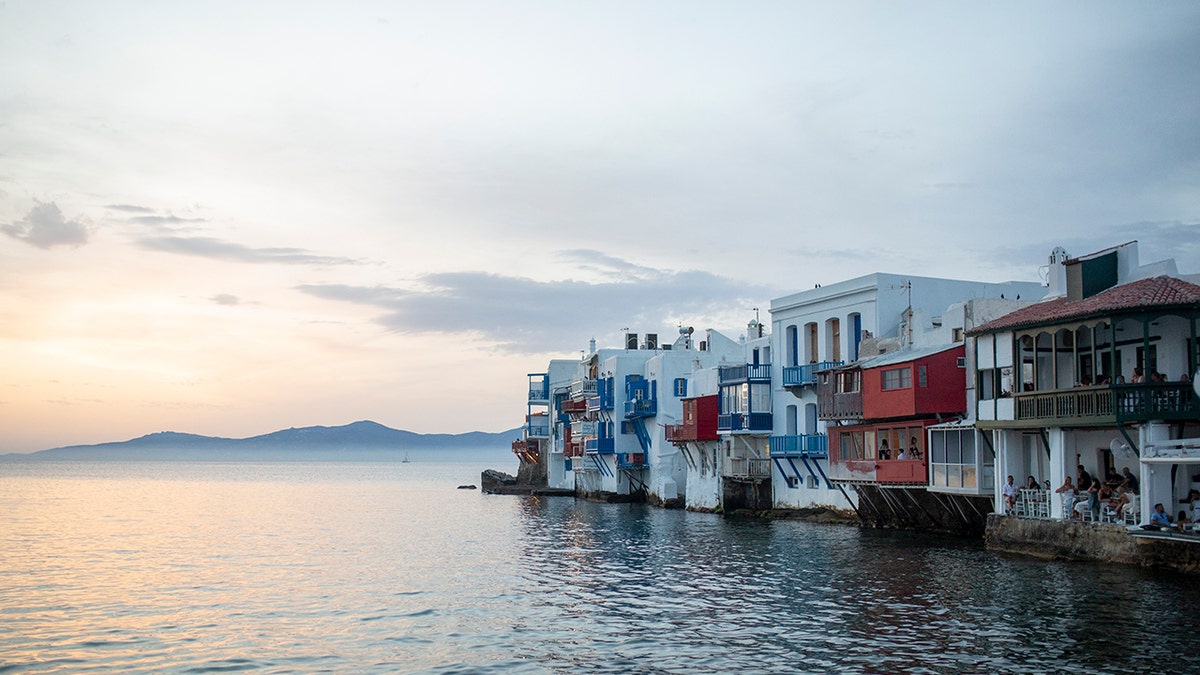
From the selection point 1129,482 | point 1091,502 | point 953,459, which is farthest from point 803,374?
point 1129,482

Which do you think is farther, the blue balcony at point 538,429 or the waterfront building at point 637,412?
the blue balcony at point 538,429

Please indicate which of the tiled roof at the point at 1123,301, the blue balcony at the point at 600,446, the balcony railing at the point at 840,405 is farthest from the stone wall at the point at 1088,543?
the blue balcony at the point at 600,446

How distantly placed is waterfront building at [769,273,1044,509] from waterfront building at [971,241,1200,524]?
8860 mm

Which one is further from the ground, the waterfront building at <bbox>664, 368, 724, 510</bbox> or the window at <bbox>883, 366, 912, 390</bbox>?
the window at <bbox>883, 366, 912, 390</bbox>

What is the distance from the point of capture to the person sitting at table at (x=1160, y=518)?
1227 inches

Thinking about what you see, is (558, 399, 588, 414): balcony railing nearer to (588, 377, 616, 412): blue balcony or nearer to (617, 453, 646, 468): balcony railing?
(588, 377, 616, 412): blue balcony

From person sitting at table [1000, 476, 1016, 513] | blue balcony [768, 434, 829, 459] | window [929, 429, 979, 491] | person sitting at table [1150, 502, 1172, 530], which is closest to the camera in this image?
person sitting at table [1150, 502, 1172, 530]

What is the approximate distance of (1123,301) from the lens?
33.7 meters

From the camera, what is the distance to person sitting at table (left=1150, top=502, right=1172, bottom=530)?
31.2 m

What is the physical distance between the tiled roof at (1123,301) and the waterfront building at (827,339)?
1086cm

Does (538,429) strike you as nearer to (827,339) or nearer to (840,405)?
(827,339)

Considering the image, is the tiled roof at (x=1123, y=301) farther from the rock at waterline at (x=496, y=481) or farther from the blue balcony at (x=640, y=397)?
the rock at waterline at (x=496, y=481)


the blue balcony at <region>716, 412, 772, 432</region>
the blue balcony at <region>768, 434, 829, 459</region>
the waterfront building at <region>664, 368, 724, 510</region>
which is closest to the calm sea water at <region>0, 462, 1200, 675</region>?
the blue balcony at <region>768, 434, 829, 459</region>

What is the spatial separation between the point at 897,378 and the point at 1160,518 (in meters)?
16.6
